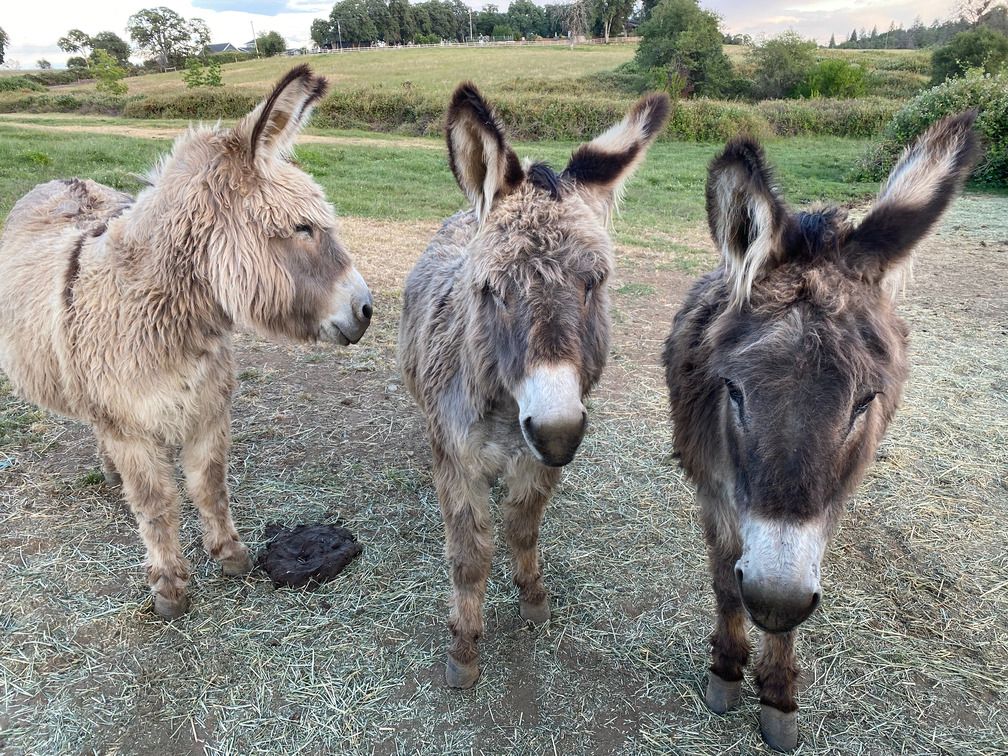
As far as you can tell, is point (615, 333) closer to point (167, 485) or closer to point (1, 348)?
point (167, 485)

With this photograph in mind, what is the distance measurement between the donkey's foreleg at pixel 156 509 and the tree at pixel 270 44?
311 feet

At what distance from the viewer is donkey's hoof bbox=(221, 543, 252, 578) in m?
3.19

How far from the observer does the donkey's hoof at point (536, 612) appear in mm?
3002

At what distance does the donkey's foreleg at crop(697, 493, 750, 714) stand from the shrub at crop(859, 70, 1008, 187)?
691 inches

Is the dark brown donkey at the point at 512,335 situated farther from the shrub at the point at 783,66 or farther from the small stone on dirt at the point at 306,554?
the shrub at the point at 783,66

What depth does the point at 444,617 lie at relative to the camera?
303 centimetres

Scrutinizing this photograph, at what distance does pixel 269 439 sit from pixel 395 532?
1.52 m

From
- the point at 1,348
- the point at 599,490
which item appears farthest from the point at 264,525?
the point at 599,490

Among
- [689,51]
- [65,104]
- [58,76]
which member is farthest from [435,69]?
[58,76]

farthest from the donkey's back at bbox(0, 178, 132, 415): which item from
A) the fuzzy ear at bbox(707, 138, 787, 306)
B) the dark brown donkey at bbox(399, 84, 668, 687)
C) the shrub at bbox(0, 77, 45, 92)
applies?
the shrub at bbox(0, 77, 45, 92)

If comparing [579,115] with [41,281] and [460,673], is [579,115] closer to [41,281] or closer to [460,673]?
[41,281]

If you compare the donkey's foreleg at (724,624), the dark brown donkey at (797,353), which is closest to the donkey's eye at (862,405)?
the dark brown donkey at (797,353)

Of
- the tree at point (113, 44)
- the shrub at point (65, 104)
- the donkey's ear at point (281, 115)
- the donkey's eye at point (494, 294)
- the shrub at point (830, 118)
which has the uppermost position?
the tree at point (113, 44)

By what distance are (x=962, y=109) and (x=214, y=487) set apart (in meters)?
21.1
